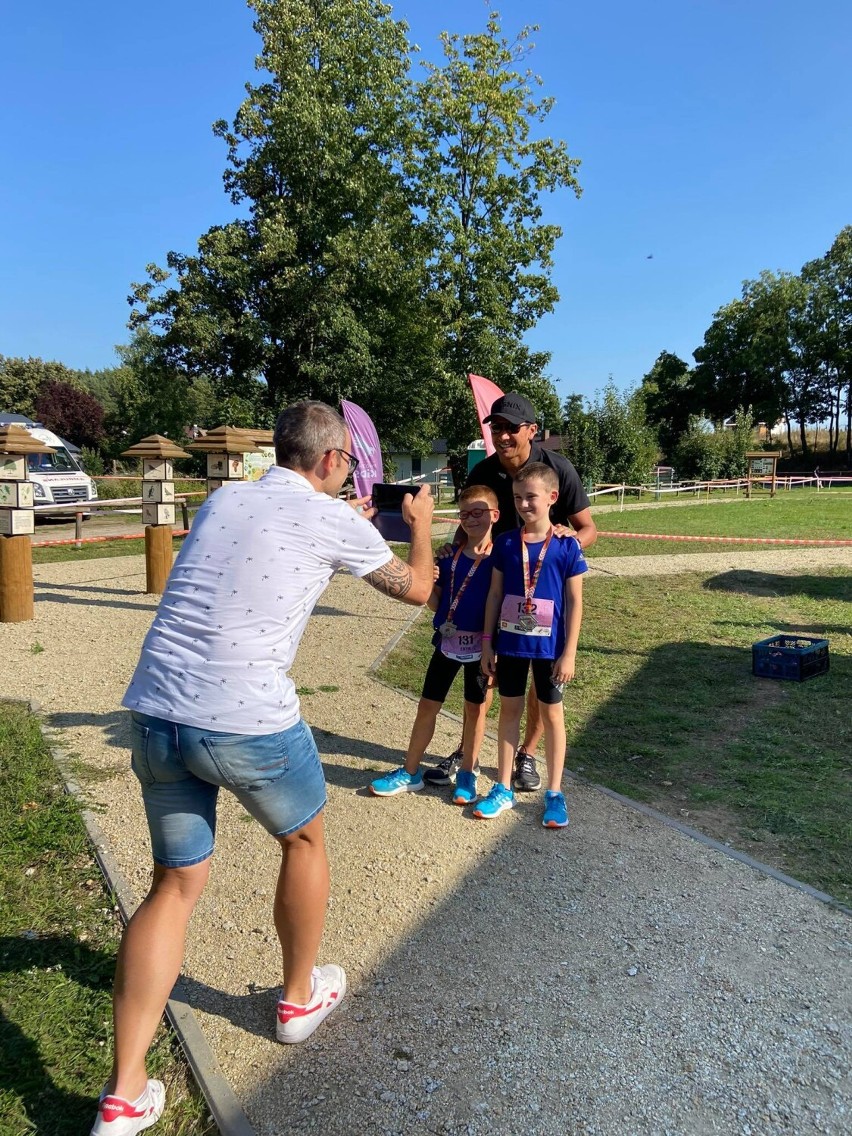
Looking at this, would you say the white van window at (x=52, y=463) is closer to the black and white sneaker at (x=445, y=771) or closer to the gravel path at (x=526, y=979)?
the gravel path at (x=526, y=979)

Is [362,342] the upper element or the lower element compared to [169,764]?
upper

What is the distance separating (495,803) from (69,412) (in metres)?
58.2

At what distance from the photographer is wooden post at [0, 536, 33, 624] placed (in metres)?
8.18

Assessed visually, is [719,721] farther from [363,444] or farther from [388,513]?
[363,444]

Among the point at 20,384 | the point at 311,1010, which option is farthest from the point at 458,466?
the point at 20,384

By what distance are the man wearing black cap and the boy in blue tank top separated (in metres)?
0.20

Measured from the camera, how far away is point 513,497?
393cm

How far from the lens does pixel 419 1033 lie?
2311 mm

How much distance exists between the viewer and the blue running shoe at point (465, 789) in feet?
12.7

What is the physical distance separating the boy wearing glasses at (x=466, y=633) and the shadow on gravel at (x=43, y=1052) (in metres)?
1.64

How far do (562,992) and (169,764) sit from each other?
149cm

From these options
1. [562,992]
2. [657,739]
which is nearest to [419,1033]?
[562,992]

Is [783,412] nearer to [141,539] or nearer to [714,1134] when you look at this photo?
[141,539]

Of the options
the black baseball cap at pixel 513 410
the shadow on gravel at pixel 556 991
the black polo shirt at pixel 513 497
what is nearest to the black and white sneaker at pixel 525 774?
the shadow on gravel at pixel 556 991
